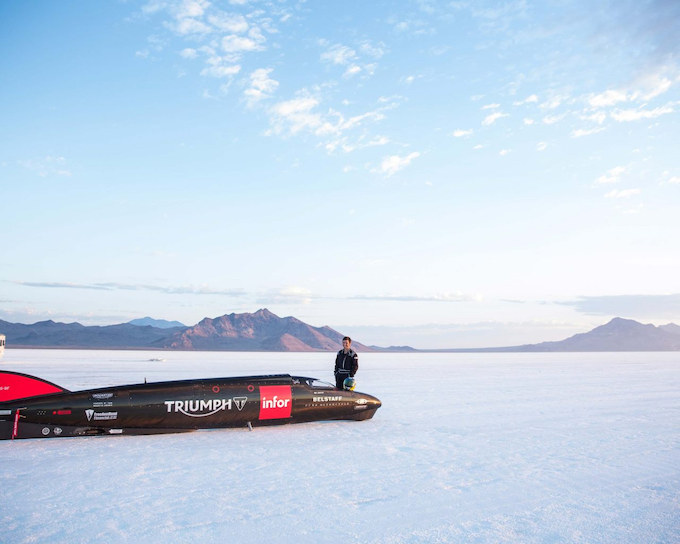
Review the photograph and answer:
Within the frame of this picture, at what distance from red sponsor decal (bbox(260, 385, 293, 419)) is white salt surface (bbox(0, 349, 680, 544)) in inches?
11.8

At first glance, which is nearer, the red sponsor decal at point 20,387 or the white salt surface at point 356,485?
the white salt surface at point 356,485

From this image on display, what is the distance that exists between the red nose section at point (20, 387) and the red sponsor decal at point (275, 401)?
3.40m

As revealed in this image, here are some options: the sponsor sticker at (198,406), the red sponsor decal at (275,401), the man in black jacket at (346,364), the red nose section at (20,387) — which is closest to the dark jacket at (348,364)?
the man in black jacket at (346,364)

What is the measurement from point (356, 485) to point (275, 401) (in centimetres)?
391

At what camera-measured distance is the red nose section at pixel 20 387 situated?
819cm

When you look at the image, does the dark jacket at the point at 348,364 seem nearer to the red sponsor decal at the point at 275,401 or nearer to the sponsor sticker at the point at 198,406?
the red sponsor decal at the point at 275,401

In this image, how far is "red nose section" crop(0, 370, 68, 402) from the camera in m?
8.19

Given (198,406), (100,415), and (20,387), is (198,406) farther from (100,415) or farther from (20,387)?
(20,387)

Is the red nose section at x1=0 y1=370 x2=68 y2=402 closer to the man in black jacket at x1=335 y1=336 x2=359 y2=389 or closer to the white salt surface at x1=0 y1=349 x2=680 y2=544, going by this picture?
the white salt surface at x1=0 y1=349 x2=680 y2=544

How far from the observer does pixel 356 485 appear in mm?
5902

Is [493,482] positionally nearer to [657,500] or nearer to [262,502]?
[657,500]

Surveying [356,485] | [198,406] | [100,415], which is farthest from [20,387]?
[356,485]

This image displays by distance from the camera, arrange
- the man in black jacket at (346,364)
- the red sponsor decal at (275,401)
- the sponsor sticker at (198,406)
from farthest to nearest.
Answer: the man in black jacket at (346,364)
the red sponsor decal at (275,401)
the sponsor sticker at (198,406)

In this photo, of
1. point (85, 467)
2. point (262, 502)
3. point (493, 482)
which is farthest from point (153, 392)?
point (493, 482)
